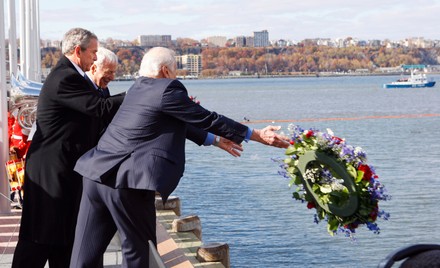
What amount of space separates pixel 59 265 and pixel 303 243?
450 inches

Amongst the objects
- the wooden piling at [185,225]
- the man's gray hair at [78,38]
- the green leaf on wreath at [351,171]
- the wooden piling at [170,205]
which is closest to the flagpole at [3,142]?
the wooden piling at [185,225]

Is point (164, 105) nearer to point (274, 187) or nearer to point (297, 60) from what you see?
point (274, 187)

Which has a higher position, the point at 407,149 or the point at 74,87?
the point at 74,87

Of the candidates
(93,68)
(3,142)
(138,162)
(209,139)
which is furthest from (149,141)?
(3,142)

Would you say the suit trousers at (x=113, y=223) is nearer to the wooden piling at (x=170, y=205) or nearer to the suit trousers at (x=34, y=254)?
the suit trousers at (x=34, y=254)

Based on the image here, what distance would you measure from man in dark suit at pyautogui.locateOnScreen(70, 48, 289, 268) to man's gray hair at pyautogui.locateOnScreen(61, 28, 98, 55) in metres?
0.62

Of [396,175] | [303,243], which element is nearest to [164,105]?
[303,243]

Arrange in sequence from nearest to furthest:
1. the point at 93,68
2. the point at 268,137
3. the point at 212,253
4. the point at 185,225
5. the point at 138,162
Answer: the point at 138,162 → the point at 268,137 → the point at 93,68 → the point at 212,253 → the point at 185,225

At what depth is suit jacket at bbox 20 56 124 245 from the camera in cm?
553

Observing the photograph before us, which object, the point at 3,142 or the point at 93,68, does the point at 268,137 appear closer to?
the point at 93,68

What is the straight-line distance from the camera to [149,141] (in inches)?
198

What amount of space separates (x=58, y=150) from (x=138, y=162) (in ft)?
2.47

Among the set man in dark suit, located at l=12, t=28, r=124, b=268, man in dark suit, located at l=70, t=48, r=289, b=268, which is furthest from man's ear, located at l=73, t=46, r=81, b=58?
man in dark suit, located at l=70, t=48, r=289, b=268

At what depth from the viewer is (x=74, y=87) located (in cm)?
554
